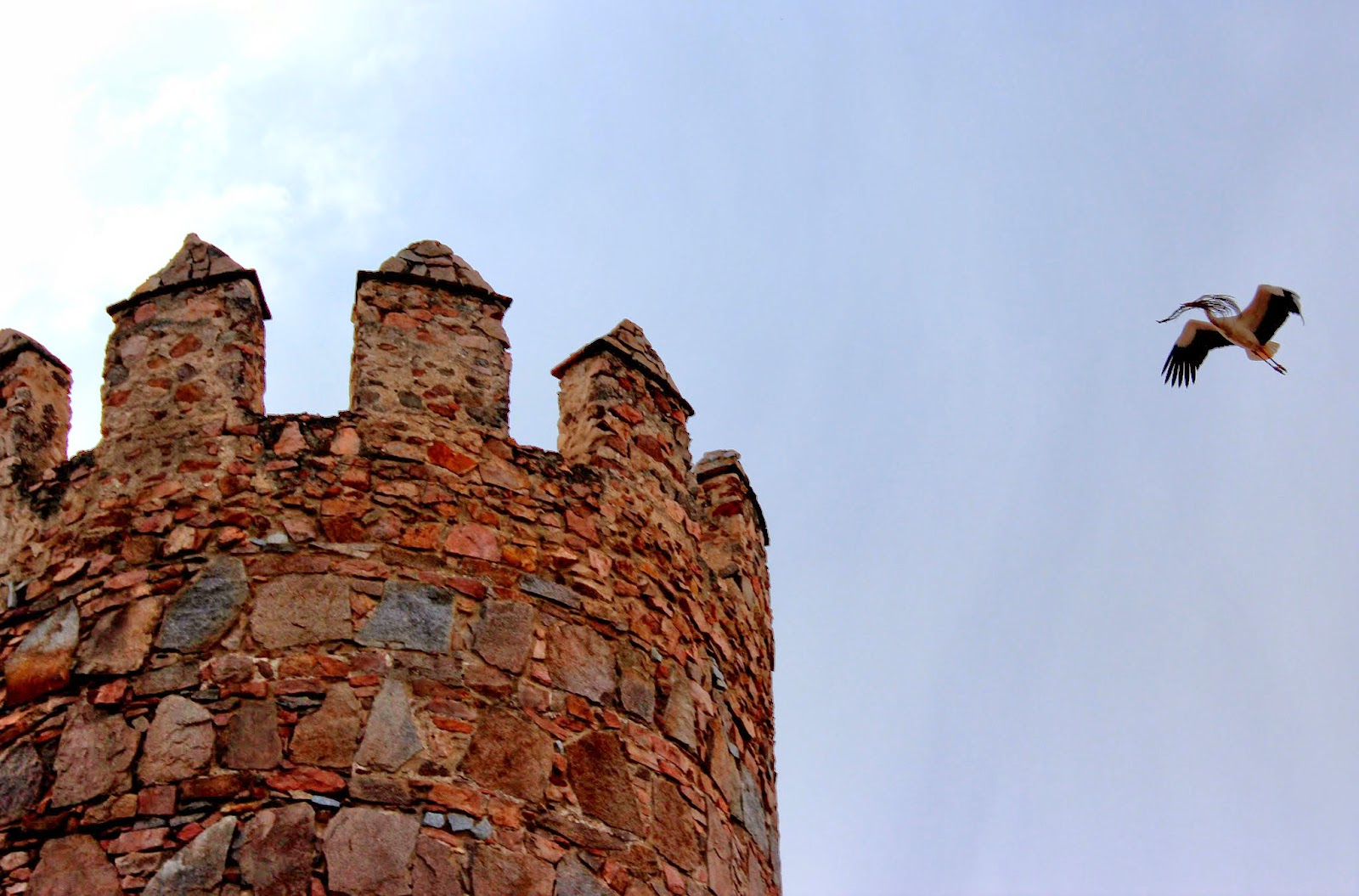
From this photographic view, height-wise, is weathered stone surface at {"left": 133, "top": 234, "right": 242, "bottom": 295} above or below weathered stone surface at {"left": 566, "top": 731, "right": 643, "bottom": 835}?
→ above

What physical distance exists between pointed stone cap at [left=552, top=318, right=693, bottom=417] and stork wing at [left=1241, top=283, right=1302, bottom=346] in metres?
5.08

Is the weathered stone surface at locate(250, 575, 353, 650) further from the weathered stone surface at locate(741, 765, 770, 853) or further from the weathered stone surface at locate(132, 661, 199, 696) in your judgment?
the weathered stone surface at locate(741, 765, 770, 853)

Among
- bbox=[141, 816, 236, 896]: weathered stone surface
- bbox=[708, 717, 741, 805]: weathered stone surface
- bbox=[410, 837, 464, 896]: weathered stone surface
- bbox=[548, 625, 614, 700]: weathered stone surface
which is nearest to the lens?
bbox=[141, 816, 236, 896]: weathered stone surface

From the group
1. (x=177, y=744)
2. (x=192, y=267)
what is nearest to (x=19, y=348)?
(x=192, y=267)

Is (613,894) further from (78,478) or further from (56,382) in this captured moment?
(56,382)

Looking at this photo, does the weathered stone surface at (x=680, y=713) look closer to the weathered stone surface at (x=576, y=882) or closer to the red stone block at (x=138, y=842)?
the weathered stone surface at (x=576, y=882)

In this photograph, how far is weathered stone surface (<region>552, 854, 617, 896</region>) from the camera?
614 centimetres

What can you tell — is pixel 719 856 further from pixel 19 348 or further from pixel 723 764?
pixel 19 348

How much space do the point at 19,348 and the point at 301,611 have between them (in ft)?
5.94

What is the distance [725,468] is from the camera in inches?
329

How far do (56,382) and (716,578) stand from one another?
2.59 m

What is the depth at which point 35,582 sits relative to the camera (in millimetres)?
6758

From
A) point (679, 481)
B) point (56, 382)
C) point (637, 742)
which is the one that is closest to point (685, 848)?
point (637, 742)

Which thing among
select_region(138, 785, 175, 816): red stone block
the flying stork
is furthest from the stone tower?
the flying stork
